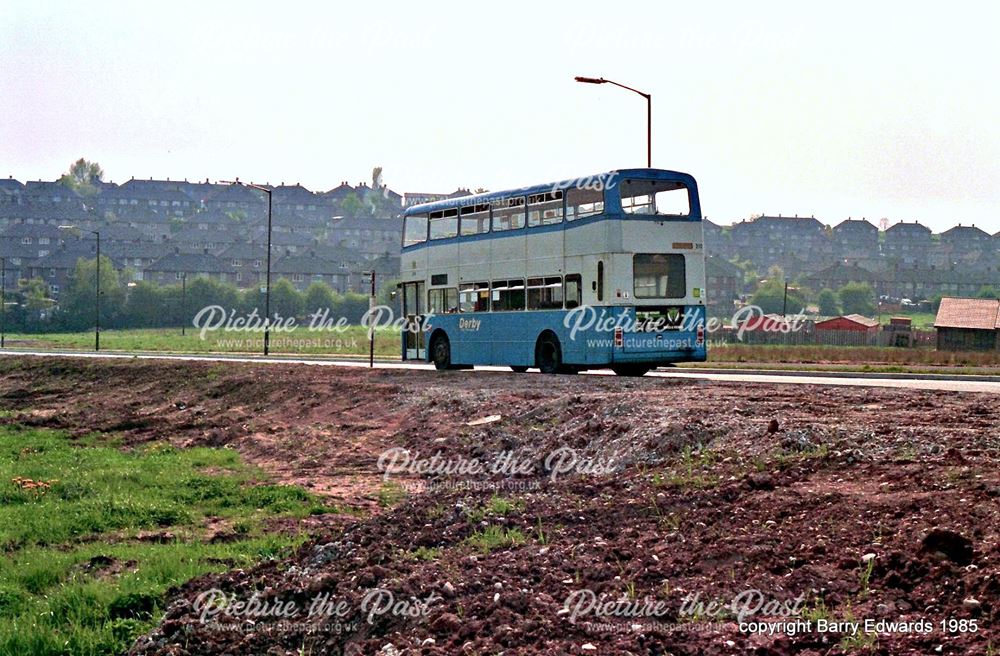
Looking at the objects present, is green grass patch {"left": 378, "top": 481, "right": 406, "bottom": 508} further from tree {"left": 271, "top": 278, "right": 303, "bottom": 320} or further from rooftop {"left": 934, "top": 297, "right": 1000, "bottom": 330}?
tree {"left": 271, "top": 278, "right": 303, "bottom": 320}

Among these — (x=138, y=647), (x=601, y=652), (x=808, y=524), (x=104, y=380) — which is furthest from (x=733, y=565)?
(x=104, y=380)

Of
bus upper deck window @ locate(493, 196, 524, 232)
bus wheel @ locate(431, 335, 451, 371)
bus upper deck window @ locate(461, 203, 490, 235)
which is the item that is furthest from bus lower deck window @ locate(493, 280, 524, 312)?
bus wheel @ locate(431, 335, 451, 371)

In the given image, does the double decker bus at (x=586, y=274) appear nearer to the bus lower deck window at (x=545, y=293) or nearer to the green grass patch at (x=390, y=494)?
the bus lower deck window at (x=545, y=293)

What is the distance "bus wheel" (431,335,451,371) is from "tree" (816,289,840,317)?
406ft

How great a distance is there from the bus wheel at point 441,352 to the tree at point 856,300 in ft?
422

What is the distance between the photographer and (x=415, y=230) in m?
31.7

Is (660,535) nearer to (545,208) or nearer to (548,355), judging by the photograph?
(548,355)

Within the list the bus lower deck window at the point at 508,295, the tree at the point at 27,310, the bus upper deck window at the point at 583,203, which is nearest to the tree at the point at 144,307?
the tree at the point at 27,310

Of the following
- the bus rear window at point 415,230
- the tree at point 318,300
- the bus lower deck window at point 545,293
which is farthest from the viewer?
the tree at point 318,300

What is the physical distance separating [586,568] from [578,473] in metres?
A: 4.43

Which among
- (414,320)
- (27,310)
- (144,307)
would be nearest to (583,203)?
(414,320)

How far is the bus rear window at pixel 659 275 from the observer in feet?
80.8

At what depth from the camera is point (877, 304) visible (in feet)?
520

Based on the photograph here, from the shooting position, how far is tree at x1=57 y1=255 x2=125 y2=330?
115875mm
